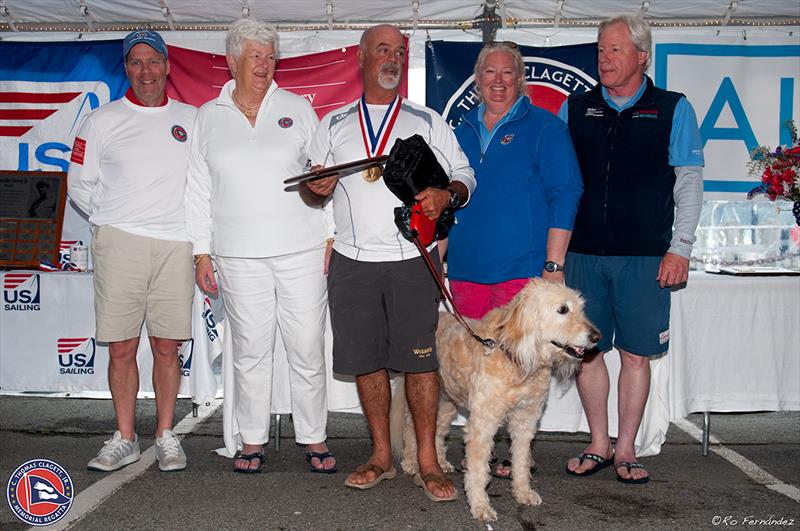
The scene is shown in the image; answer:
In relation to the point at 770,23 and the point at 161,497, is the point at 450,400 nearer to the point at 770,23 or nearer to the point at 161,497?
the point at 161,497

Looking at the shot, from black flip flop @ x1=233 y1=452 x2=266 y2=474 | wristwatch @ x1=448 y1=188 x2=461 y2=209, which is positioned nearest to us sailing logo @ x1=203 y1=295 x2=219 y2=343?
black flip flop @ x1=233 y1=452 x2=266 y2=474

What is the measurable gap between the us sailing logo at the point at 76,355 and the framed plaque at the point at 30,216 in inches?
25.9

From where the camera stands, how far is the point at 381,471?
435 centimetres

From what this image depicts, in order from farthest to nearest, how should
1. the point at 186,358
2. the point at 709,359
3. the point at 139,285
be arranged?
1. the point at 186,358
2. the point at 709,359
3. the point at 139,285

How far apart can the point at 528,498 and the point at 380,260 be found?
145 cm

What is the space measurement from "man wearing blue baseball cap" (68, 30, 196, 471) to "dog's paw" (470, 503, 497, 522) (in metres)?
1.84

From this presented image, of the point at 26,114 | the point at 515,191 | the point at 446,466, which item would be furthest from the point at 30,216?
the point at 515,191

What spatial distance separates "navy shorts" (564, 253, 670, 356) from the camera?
177 inches

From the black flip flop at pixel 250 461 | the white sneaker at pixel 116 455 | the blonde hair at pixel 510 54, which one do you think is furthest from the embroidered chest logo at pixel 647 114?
the white sneaker at pixel 116 455

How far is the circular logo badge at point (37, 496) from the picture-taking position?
3781 millimetres

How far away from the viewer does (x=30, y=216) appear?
6.48 meters

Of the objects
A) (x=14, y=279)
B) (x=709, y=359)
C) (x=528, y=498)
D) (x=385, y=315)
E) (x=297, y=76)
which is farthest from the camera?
(x=297, y=76)

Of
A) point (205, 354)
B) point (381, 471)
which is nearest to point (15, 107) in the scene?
point (205, 354)

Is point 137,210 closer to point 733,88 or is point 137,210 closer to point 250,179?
point 250,179
